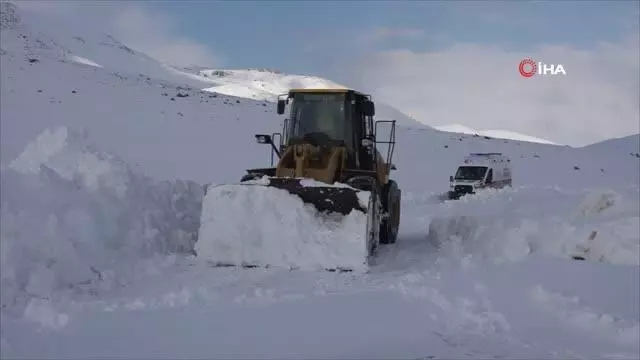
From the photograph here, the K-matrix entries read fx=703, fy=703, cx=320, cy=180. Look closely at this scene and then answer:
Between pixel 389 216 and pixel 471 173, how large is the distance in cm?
1663

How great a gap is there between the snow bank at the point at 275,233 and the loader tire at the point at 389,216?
2920 mm

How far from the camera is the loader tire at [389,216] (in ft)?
39.0

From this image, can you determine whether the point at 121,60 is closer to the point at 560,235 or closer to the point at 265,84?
the point at 265,84

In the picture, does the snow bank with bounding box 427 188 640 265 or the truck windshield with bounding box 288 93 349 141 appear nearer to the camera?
the snow bank with bounding box 427 188 640 265

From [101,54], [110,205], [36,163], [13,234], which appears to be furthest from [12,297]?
[101,54]

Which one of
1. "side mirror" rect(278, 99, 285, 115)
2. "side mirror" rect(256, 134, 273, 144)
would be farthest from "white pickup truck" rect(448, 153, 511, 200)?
"side mirror" rect(256, 134, 273, 144)

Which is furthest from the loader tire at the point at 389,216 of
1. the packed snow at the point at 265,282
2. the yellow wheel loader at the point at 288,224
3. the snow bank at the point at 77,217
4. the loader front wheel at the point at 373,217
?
the snow bank at the point at 77,217

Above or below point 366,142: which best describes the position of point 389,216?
below

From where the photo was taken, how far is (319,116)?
36.4 feet

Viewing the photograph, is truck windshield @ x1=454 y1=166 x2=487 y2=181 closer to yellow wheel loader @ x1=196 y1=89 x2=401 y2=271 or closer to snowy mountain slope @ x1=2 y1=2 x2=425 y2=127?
yellow wheel loader @ x1=196 y1=89 x2=401 y2=271

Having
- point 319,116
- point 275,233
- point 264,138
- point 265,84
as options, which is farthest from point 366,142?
point 265,84

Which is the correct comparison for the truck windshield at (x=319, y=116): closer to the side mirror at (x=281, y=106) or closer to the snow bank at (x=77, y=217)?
the side mirror at (x=281, y=106)

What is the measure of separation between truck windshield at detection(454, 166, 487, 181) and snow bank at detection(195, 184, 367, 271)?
63.2 feet

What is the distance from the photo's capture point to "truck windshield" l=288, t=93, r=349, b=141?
10.9 metres
